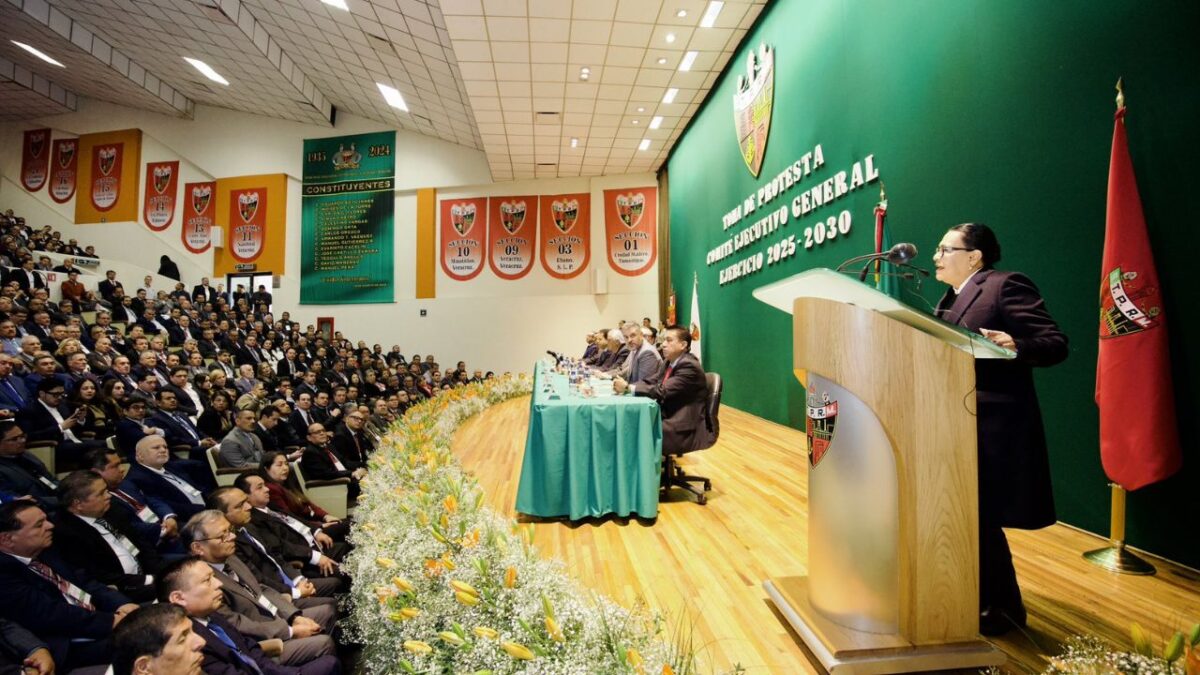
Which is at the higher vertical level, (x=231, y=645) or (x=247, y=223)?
(x=247, y=223)

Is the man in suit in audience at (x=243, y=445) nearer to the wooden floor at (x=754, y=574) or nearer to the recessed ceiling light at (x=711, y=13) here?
the wooden floor at (x=754, y=574)

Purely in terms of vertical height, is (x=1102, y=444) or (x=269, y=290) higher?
(x=269, y=290)

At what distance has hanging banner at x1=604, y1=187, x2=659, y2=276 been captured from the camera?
12.7m

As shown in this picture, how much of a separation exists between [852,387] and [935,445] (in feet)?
0.82

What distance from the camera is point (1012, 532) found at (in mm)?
2842

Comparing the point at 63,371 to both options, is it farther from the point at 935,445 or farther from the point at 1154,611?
the point at 1154,611

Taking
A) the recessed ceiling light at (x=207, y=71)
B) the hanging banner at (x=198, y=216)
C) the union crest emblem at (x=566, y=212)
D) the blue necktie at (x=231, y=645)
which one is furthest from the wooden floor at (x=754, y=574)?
the hanging banner at (x=198, y=216)

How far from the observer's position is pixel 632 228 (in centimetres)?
1277

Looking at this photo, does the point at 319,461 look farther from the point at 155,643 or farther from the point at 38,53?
the point at 38,53

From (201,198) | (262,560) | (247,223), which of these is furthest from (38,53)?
(262,560)

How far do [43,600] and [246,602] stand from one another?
2.06 feet

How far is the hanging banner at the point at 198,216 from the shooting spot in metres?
14.3

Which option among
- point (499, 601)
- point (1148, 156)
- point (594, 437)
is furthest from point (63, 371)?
point (1148, 156)

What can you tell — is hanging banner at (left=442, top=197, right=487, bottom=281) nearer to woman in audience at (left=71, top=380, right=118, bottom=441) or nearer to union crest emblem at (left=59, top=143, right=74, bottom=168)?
woman in audience at (left=71, top=380, right=118, bottom=441)
